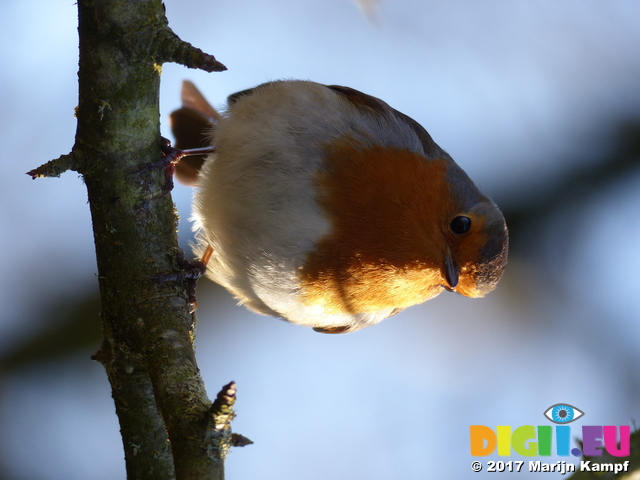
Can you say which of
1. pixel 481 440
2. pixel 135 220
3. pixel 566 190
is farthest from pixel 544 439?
pixel 135 220

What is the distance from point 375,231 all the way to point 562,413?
203 cm

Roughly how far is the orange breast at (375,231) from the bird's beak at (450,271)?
0.03 metres

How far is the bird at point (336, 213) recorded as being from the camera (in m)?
2.88

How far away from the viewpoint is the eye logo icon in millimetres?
3976

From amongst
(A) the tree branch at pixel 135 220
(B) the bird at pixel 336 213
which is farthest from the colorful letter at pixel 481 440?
(A) the tree branch at pixel 135 220

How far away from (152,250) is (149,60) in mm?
612

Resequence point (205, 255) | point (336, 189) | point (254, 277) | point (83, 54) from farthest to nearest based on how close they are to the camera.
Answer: point (205, 255)
point (254, 277)
point (336, 189)
point (83, 54)

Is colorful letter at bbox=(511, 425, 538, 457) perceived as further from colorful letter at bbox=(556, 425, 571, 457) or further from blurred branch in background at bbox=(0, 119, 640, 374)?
blurred branch in background at bbox=(0, 119, 640, 374)

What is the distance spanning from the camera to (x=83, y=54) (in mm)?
2049

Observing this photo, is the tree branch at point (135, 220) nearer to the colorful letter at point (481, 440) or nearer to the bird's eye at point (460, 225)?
the bird's eye at point (460, 225)

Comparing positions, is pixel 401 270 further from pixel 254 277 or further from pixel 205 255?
pixel 205 255

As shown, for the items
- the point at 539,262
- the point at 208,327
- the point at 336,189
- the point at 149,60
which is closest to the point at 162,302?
the point at 149,60

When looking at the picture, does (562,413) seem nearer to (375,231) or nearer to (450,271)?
(450,271)

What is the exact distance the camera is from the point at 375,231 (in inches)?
113
